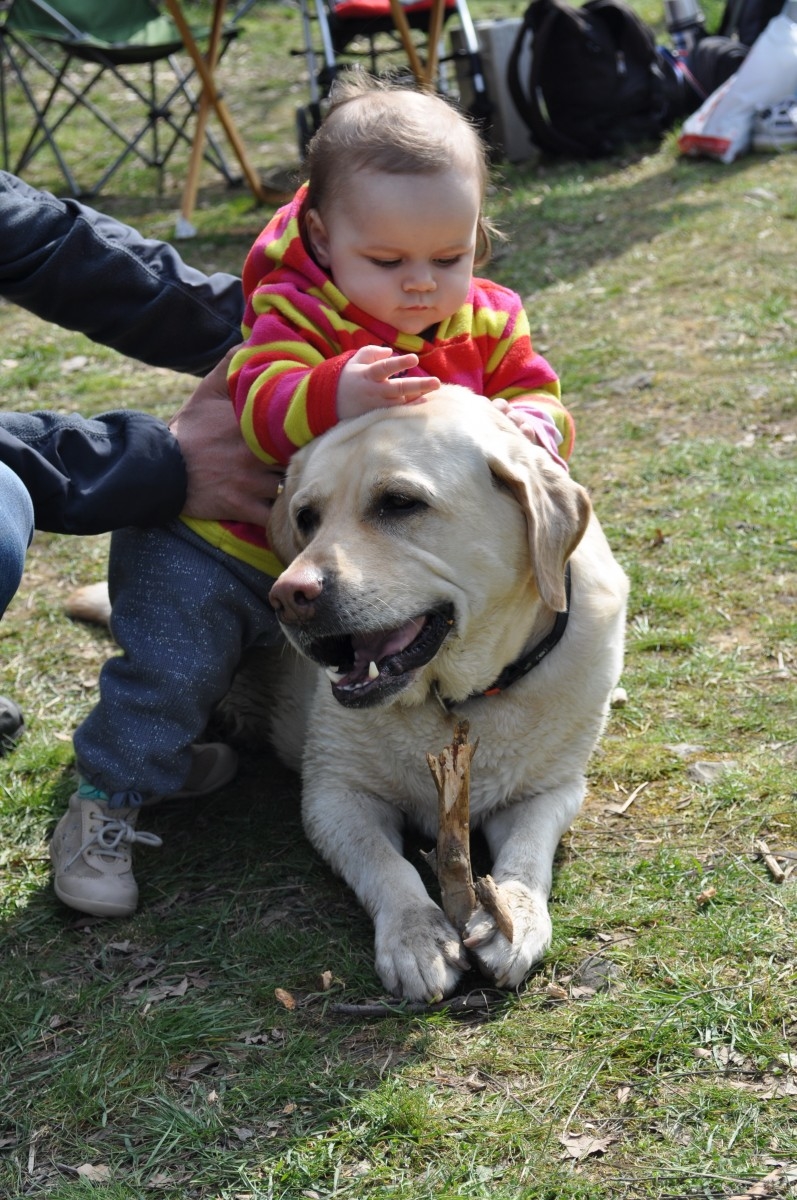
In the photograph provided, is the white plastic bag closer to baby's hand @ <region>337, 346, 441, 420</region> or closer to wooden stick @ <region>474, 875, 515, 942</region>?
baby's hand @ <region>337, 346, 441, 420</region>

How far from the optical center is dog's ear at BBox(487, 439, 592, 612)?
2504 mm

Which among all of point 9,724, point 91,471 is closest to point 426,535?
point 91,471

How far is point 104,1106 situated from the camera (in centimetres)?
222

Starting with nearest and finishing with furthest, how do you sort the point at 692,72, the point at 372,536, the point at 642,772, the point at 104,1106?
the point at 104,1106, the point at 372,536, the point at 642,772, the point at 692,72

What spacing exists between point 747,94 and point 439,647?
22.5 ft

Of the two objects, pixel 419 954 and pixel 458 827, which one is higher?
pixel 458 827

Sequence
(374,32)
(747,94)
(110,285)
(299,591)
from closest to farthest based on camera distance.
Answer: (299,591) → (110,285) → (747,94) → (374,32)

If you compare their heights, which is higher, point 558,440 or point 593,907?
point 558,440

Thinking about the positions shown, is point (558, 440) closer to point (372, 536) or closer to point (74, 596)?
point (372, 536)

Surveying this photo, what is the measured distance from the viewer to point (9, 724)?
346 cm

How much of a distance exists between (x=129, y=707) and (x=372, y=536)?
0.77 metres

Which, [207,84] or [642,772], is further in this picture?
[207,84]

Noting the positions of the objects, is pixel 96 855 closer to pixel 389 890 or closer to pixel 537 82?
pixel 389 890


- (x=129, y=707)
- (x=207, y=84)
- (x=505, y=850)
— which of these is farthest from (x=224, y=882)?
(x=207, y=84)
